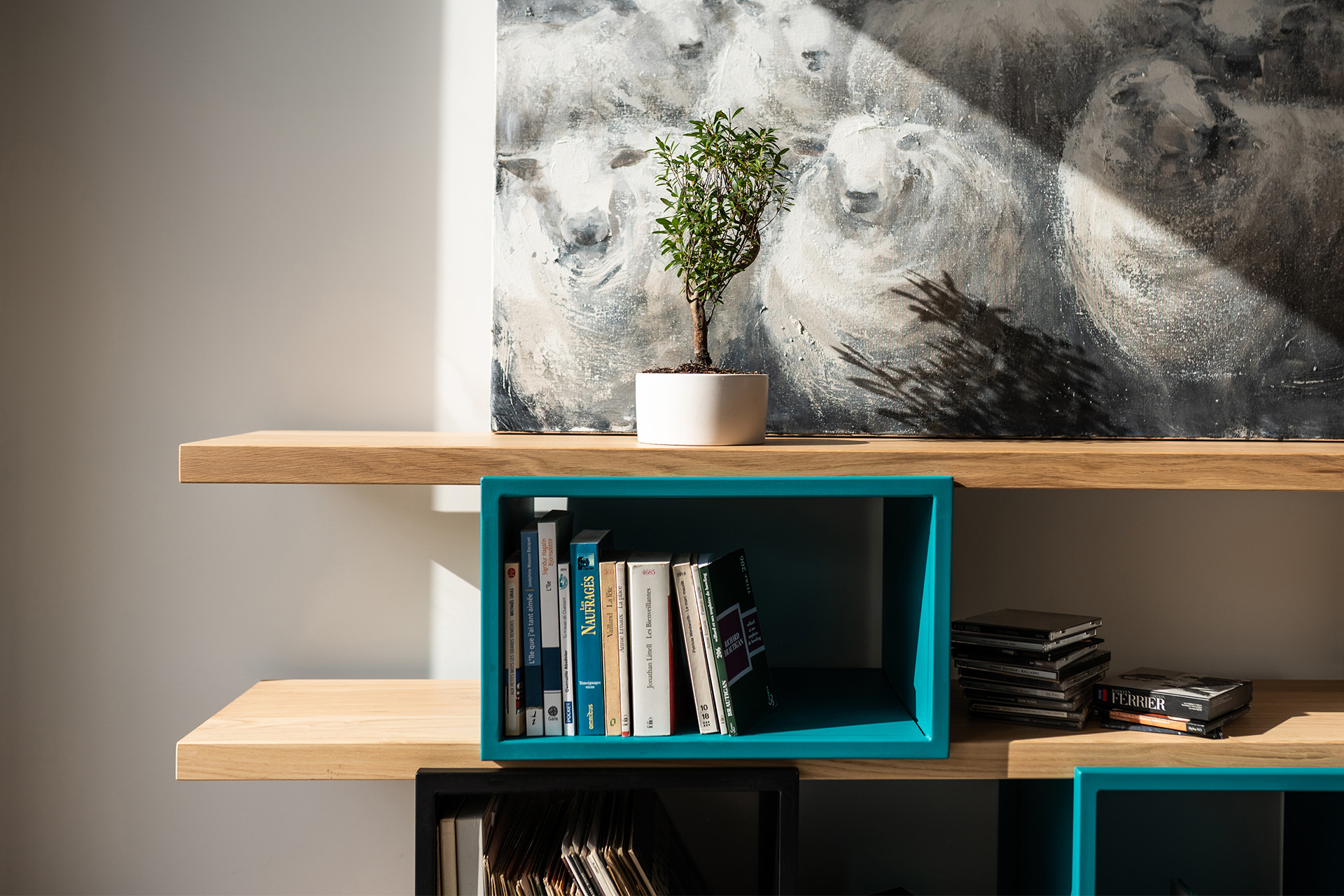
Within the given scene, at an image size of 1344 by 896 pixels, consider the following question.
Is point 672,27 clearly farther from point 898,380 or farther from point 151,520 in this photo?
point 151,520

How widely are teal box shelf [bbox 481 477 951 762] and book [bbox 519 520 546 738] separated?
30 millimetres

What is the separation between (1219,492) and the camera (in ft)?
5.34

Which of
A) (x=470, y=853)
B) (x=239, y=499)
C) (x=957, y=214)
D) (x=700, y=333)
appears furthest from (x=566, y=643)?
(x=957, y=214)

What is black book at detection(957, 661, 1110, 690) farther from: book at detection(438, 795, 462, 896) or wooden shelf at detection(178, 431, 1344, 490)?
book at detection(438, 795, 462, 896)

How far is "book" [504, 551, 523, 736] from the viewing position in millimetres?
1213

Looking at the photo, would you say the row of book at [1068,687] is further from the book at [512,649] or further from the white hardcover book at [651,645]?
the book at [512,649]

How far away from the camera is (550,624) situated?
47.8 inches

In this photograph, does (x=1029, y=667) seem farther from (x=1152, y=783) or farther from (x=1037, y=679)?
Result: (x=1152, y=783)

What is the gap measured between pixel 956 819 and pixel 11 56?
2.10 m

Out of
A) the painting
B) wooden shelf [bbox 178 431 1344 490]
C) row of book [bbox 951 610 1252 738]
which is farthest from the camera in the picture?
the painting

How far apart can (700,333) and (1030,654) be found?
0.67m

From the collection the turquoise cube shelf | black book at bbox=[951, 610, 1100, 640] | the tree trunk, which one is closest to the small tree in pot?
the tree trunk

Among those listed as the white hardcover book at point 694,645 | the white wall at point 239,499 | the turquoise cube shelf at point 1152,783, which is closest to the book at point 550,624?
the white hardcover book at point 694,645

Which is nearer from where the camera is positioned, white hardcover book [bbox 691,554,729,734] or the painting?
white hardcover book [bbox 691,554,729,734]
